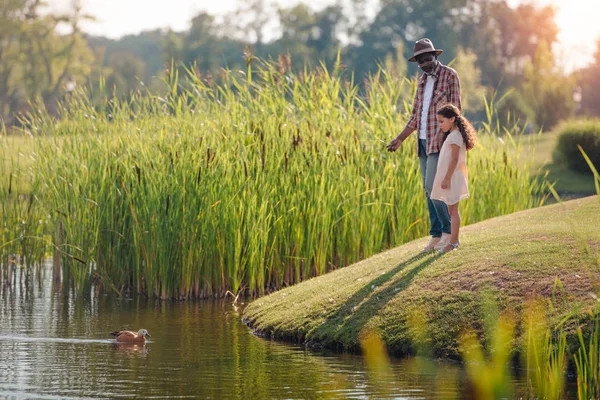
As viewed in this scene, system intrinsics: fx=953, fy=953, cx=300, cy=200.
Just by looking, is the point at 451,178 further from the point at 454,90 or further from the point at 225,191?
the point at 225,191

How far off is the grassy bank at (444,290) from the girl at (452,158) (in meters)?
0.61

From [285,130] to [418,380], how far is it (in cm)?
565

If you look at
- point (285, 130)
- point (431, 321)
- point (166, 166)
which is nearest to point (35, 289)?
point (166, 166)

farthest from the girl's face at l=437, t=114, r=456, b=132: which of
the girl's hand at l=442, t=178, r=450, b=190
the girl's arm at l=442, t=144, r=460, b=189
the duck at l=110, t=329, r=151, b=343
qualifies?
the duck at l=110, t=329, r=151, b=343

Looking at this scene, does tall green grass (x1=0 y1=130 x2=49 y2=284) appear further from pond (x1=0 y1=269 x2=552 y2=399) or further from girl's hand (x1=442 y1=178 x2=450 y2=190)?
girl's hand (x1=442 y1=178 x2=450 y2=190)

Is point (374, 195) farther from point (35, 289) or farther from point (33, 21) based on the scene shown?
point (33, 21)

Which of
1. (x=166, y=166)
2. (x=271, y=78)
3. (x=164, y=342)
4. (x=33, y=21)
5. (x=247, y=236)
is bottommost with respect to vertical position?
(x=164, y=342)

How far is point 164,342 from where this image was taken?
363 inches

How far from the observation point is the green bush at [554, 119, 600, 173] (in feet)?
93.6

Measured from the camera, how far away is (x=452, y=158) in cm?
912

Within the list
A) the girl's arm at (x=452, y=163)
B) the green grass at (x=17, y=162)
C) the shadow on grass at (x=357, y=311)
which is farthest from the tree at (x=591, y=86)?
the shadow on grass at (x=357, y=311)

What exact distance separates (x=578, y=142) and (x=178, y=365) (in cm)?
2301

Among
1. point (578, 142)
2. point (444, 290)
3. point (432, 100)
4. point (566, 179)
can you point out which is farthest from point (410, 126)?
point (578, 142)

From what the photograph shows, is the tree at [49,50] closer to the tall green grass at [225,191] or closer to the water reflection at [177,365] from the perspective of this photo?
the tall green grass at [225,191]
